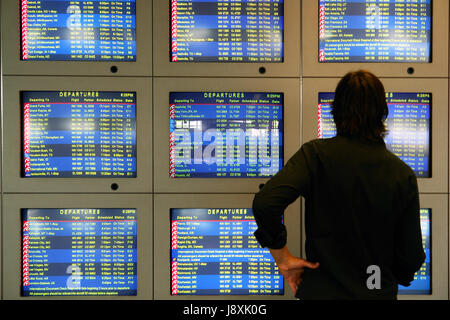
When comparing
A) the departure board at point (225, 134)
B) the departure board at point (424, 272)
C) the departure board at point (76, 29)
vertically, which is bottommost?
the departure board at point (424, 272)

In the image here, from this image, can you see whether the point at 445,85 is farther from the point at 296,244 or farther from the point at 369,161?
the point at 296,244

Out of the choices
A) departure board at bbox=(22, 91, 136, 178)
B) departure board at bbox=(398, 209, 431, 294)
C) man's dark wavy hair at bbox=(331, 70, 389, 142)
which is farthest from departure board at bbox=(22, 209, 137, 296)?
departure board at bbox=(398, 209, 431, 294)

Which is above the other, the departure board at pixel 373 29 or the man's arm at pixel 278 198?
the departure board at pixel 373 29

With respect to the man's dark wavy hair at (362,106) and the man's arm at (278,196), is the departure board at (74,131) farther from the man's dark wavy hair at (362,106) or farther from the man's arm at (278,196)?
the man's dark wavy hair at (362,106)

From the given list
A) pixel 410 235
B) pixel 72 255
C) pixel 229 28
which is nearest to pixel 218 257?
pixel 72 255

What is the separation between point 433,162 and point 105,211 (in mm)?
1749

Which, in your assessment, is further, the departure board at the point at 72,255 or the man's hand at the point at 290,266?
the departure board at the point at 72,255

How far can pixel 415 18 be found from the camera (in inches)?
65.8

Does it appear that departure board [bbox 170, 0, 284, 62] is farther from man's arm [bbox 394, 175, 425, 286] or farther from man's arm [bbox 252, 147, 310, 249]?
man's arm [bbox 394, 175, 425, 286]

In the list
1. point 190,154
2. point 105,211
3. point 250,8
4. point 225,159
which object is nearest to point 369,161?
point 225,159

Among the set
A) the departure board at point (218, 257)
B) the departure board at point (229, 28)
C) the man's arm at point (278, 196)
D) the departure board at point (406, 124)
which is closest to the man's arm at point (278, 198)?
the man's arm at point (278, 196)

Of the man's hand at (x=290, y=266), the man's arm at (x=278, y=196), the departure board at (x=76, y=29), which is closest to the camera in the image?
the man's arm at (x=278, y=196)

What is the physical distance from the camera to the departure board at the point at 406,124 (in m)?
1.67

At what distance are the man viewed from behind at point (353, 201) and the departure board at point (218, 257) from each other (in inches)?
22.7
